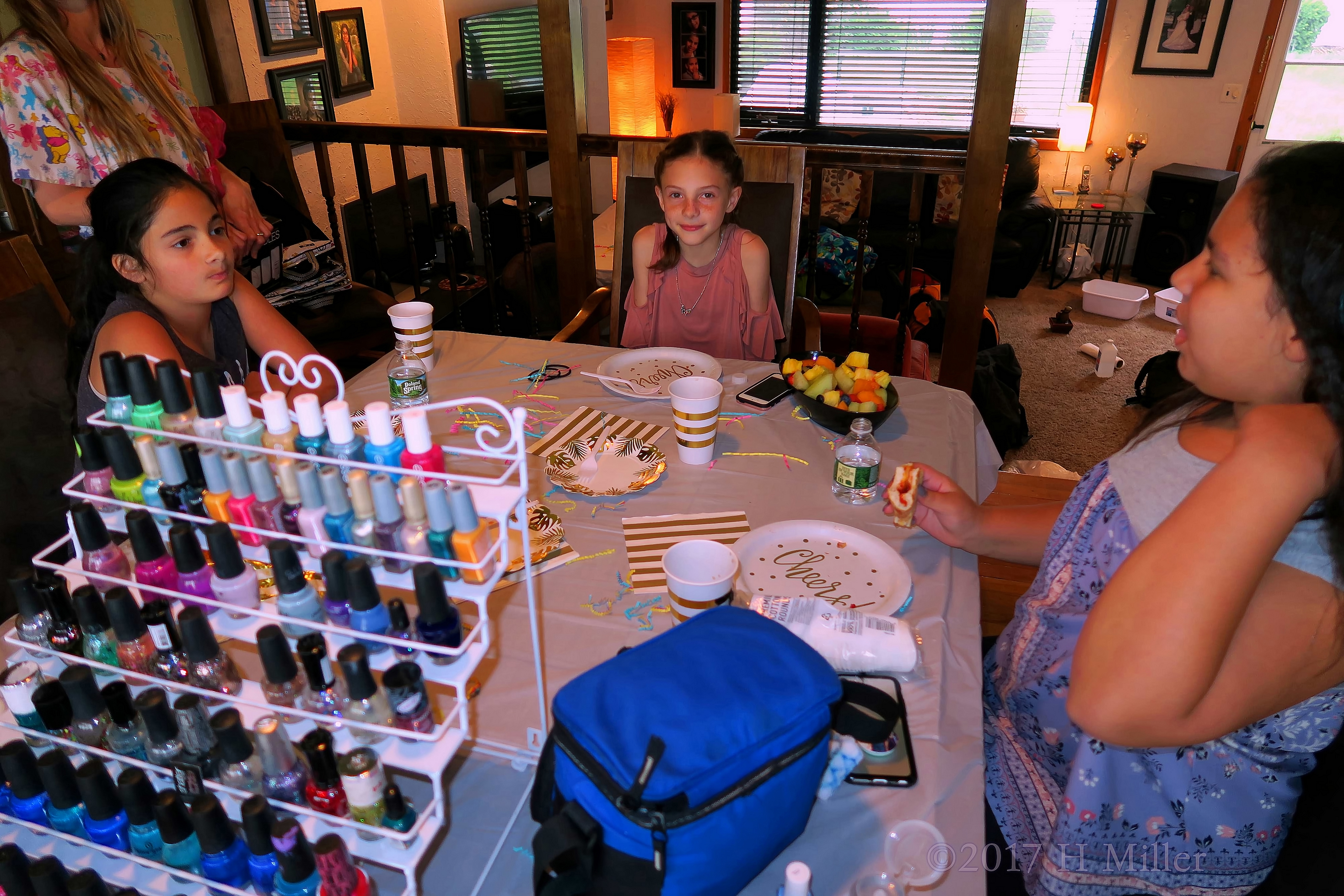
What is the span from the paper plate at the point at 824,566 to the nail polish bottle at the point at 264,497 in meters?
0.60

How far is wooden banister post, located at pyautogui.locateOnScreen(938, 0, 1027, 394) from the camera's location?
232 cm

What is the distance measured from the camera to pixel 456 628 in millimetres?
705

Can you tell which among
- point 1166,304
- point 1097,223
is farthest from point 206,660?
point 1097,223

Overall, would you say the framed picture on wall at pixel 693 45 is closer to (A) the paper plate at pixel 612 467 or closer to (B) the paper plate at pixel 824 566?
(A) the paper plate at pixel 612 467

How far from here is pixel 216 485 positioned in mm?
748

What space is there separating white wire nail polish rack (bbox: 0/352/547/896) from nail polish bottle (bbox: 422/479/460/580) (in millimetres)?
14

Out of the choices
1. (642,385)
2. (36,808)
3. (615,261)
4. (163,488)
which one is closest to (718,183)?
(615,261)

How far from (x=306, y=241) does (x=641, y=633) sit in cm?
279

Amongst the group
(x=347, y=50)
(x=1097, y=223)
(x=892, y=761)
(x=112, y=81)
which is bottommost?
(x=1097, y=223)

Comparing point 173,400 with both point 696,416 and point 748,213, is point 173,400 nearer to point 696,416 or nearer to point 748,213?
point 696,416

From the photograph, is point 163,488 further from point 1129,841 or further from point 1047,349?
point 1047,349

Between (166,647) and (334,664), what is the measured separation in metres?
0.16

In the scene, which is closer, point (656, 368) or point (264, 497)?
→ point (264, 497)

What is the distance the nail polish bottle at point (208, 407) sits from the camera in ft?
2.48
